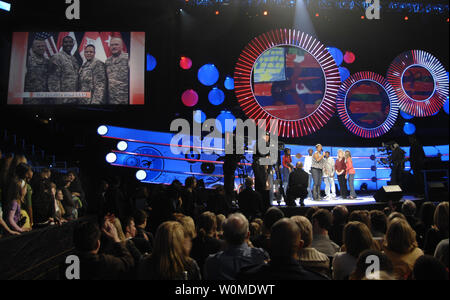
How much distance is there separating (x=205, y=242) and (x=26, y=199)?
3576 mm

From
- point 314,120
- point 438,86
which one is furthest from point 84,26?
point 438,86

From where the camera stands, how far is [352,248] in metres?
2.80

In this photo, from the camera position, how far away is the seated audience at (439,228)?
3.37 meters

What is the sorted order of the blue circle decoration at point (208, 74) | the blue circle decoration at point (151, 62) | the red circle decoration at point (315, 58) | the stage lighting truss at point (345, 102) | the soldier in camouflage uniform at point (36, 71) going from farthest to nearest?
the stage lighting truss at point (345, 102), the blue circle decoration at point (208, 74), the blue circle decoration at point (151, 62), the red circle decoration at point (315, 58), the soldier in camouflage uniform at point (36, 71)

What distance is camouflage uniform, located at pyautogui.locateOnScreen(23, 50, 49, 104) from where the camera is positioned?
8719mm

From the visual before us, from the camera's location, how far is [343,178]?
32.6 feet

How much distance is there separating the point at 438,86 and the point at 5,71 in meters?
12.8

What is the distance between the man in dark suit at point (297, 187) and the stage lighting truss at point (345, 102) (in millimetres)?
4736

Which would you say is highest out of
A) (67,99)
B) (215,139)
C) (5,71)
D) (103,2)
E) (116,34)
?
(103,2)

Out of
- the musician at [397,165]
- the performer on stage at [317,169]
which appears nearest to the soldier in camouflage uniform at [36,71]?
the performer on stage at [317,169]

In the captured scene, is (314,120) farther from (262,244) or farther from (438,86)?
(262,244)

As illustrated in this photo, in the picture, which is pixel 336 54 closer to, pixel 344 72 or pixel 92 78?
pixel 344 72

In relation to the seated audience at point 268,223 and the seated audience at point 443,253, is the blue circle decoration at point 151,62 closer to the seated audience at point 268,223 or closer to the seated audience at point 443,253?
the seated audience at point 268,223

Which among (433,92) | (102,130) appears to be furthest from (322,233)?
Result: (433,92)
